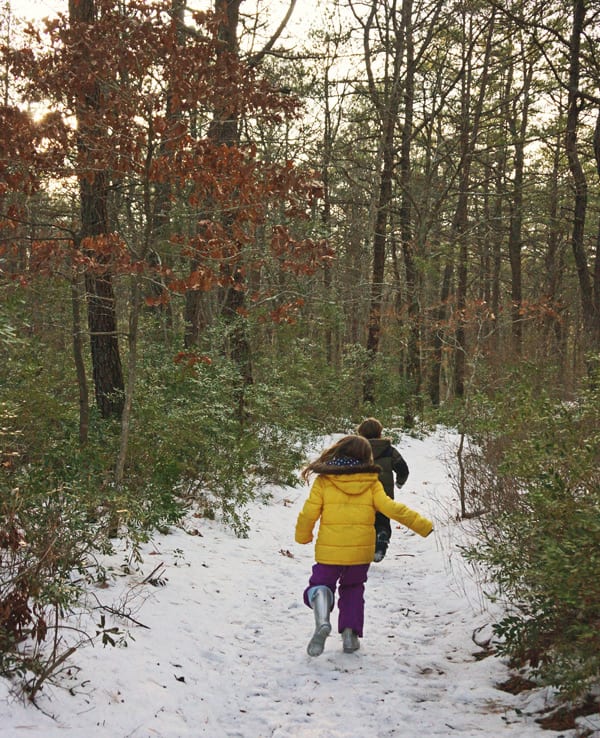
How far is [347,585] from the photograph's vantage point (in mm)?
4641

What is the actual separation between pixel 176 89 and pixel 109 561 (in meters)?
4.34

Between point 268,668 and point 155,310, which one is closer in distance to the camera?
point 268,668

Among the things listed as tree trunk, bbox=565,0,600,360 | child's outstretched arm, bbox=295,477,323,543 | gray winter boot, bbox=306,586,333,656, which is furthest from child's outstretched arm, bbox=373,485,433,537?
tree trunk, bbox=565,0,600,360

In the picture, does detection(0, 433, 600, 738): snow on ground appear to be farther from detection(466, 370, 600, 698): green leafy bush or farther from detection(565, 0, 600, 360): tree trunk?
detection(565, 0, 600, 360): tree trunk

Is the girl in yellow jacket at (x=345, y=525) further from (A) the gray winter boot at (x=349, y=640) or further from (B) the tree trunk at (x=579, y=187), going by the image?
(B) the tree trunk at (x=579, y=187)

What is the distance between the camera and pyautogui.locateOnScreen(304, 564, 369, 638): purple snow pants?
4566 millimetres

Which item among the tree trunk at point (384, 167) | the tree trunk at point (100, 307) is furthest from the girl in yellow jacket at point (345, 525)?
the tree trunk at point (384, 167)

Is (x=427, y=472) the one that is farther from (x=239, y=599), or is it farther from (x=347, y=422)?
(x=239, y=599)

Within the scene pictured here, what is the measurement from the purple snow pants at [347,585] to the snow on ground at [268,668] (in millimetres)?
247

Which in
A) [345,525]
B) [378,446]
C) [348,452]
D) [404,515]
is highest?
[348,452]

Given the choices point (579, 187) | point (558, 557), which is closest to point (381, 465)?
point (558, 557)

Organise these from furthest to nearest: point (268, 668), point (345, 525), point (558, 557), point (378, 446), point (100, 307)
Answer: point (100, 307), point (378, 446), point (345, 525), point (268, 668), point (558, 557)

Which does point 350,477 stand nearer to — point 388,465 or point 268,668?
point 268,668

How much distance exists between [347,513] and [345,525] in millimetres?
91
